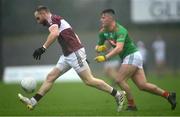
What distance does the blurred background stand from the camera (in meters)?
38.1

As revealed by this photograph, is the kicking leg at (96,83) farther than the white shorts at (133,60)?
No

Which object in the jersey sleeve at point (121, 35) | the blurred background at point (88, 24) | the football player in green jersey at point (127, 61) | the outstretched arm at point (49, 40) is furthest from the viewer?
the blurred background at point (88, 24)

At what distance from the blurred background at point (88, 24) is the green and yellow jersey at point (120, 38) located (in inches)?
844

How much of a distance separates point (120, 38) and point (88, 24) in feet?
77.4

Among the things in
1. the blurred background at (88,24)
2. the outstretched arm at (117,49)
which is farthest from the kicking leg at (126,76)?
the blurred background at (88,24)

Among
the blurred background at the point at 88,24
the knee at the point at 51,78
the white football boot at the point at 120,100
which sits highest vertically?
the knee at the point at 51,78

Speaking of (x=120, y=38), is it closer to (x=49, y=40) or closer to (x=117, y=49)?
(x=117, y=49)

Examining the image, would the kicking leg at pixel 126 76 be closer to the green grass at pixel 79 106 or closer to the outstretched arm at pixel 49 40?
the green grass at pixel 79 106

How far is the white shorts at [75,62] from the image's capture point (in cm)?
1480

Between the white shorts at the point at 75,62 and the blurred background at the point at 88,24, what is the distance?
22169mm

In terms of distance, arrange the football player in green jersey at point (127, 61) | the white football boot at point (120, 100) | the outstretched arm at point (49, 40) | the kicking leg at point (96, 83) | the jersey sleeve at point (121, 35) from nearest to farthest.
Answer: the outstretched arm at point (49, 40), the kicking leg at point (96, 83), the white football boot at point (120, 100), the jersey sleeve at point (121, 35), the football player in green jersey at point (127, 61)

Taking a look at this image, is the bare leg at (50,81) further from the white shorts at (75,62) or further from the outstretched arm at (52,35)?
the outstretched arm at (52,35)

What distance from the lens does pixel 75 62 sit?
48.5ft

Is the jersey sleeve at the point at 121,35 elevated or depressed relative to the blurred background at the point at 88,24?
elevated
